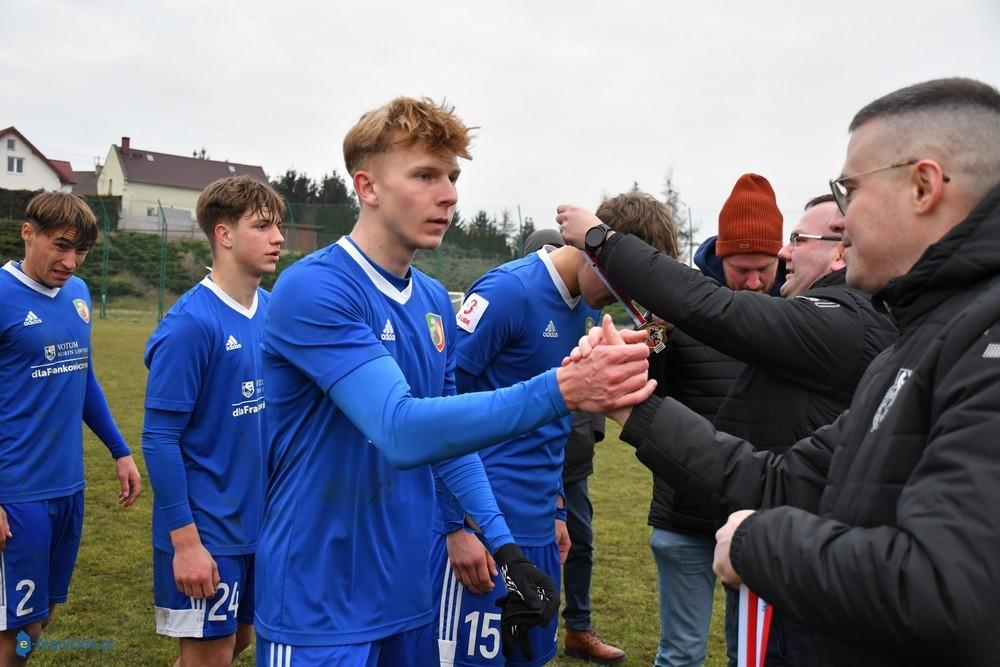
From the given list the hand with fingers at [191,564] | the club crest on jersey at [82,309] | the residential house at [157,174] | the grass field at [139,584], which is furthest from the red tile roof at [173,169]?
the hand with fingers at [191,564]

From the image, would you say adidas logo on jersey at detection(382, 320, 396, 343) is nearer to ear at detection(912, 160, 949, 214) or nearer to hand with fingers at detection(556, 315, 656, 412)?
hand with fingers at detection(556, 315, 656, 412)

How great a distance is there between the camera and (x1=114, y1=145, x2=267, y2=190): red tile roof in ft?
226

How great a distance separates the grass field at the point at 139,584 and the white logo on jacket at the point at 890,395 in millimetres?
3956

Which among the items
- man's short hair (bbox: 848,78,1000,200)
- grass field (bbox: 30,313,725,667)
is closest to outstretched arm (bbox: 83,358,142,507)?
grass field (bbox: 30,313,725,667)

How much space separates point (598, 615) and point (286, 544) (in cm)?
406

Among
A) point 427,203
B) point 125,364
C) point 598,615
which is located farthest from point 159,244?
point 427,203

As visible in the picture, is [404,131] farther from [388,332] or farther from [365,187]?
[388,332]

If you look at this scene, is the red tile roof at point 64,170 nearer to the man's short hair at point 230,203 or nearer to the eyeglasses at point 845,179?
the man's short hair at point 230,203

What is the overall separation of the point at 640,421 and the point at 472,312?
4.93 ft

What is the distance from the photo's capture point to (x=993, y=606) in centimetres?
129

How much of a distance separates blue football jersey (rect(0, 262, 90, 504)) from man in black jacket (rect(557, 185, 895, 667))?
305 cm

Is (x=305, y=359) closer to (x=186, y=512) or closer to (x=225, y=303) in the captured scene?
(x=186, y=512)

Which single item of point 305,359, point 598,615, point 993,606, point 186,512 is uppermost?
point 305,359

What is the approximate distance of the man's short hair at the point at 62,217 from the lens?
4.42m
